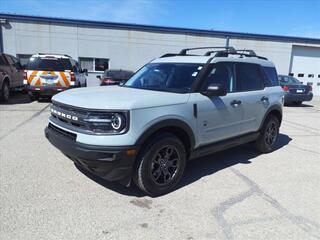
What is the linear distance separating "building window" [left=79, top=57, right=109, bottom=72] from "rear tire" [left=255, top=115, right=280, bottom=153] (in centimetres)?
1468

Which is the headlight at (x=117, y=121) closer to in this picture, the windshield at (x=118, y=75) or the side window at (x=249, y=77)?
the side window at (x=249, y=77)

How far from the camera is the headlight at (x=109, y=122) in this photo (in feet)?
11.0

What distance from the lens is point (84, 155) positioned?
11.0 feet

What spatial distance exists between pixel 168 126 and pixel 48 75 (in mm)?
8453

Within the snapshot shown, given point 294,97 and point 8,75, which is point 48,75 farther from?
point 294,97

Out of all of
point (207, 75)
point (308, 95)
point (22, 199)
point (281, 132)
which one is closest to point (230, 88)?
point (207, 75)

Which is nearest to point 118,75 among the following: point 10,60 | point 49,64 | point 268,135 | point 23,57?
point 49,64

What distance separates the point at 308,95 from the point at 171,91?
1318 cm

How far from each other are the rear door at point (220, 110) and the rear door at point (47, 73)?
773cm

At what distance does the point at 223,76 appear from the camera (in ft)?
15.6

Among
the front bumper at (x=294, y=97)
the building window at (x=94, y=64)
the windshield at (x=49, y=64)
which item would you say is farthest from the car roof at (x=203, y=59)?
the building window at (x=94, y=64)

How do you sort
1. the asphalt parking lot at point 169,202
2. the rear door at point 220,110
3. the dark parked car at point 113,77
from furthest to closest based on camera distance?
the dark parked car at point 113,77, the rear door at point 220,110, the asphalt parking lot at point 169,202

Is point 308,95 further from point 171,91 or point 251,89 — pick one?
point 171,91

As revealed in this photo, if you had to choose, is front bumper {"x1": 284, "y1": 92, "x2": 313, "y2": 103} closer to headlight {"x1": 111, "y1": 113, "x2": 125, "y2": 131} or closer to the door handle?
the door handle
